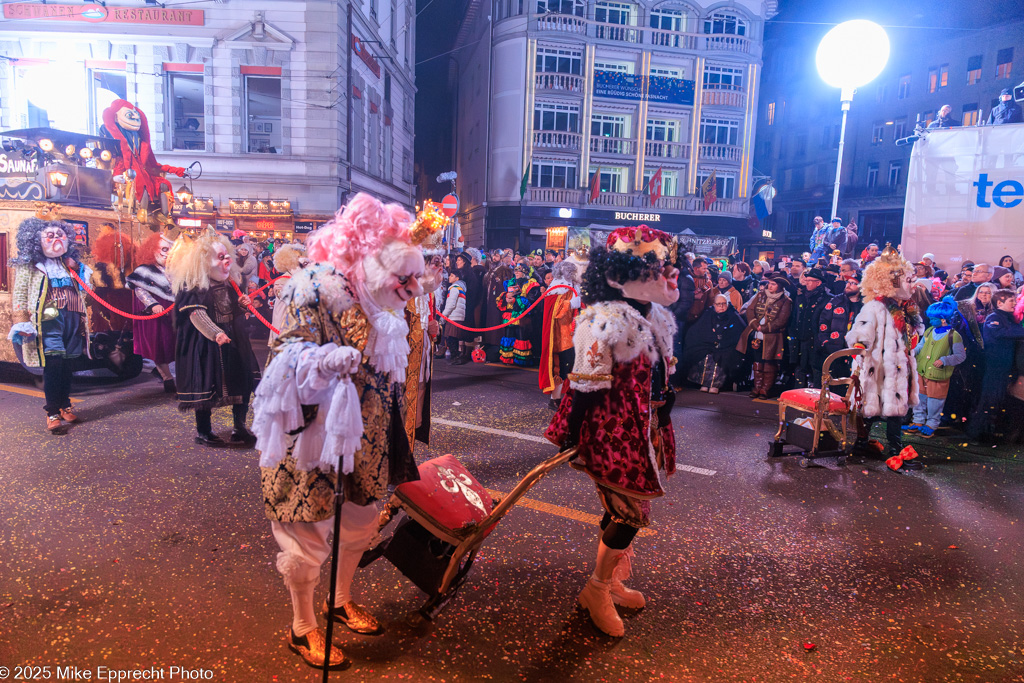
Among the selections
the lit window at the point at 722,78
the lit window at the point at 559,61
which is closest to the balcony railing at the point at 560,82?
the lit window at the point at 559,61

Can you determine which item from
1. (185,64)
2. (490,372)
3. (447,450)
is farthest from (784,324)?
(185,64)

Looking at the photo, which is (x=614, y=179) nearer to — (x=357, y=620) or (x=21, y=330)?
(x=21, y=330)

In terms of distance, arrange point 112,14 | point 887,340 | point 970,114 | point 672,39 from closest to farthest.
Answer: point 887,340 < point 112,14 < point 672,39 < point 970,114

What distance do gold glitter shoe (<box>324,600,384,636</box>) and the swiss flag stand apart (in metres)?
26.6

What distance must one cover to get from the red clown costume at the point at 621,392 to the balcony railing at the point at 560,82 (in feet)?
93.4

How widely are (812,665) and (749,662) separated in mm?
294

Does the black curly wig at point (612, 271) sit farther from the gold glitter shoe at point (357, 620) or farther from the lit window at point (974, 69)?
the lit window at point (974, 69)

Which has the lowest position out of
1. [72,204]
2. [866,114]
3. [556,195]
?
[72,204]

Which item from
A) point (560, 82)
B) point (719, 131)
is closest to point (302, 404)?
point (560, 82)

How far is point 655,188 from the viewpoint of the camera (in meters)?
28.4

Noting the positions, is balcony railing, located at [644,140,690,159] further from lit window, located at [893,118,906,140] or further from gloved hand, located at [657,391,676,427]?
gloved hand, located at [657,391,676,427]

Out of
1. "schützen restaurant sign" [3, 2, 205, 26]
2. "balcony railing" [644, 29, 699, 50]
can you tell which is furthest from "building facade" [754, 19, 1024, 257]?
"schützen restaurant sign" [3, 2, 205, 26]

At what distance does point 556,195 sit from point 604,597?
27514 mm

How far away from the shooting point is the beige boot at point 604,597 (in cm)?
303
